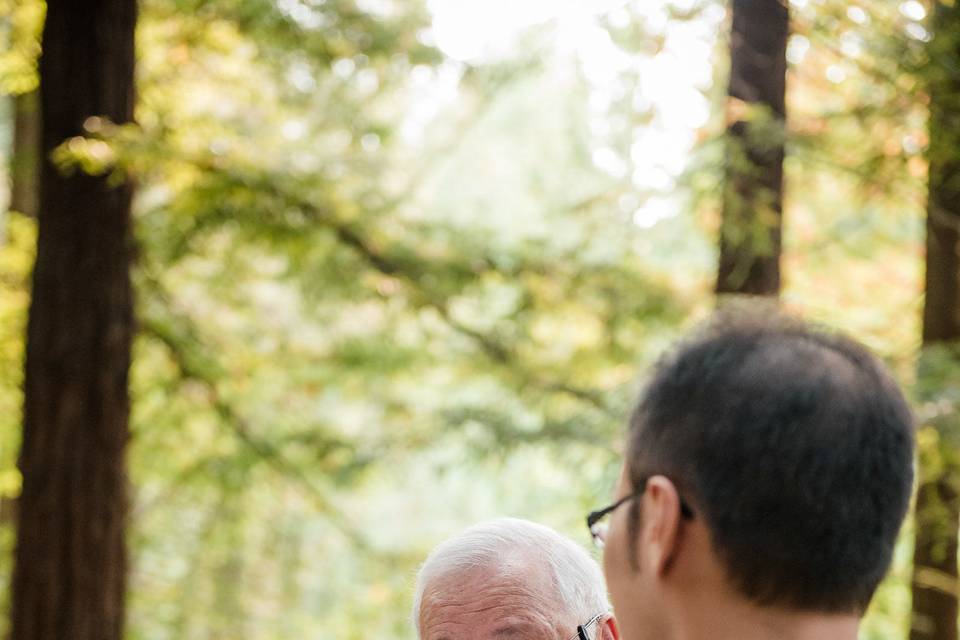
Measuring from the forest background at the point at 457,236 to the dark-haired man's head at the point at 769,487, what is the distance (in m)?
3.96

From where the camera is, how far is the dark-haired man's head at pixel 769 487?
917 mm

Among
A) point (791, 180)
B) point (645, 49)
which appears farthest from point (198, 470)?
point (791, 180)

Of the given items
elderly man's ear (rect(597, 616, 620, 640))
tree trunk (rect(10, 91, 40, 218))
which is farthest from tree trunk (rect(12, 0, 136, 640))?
elderly man's ear (rect(597, 616, 620, 640))

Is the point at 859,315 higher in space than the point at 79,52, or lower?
lower

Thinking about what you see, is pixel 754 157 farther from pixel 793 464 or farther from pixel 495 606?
pixel 793 464

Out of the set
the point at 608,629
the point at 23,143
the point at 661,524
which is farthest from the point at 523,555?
the point at 23,143

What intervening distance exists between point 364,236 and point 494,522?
4487 mm

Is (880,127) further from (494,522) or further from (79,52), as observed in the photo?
(494,522)

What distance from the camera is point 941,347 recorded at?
18.5 feet

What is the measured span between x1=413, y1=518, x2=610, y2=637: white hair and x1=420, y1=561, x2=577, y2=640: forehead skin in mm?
18

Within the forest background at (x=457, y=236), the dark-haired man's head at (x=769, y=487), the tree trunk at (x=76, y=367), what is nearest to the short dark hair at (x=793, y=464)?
the dark-haired man's head at (x=769, y=487)

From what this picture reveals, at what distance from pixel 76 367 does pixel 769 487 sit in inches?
198

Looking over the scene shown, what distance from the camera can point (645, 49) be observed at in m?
6.50

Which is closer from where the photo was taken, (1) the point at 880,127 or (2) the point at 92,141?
(2) the point at 92,141
